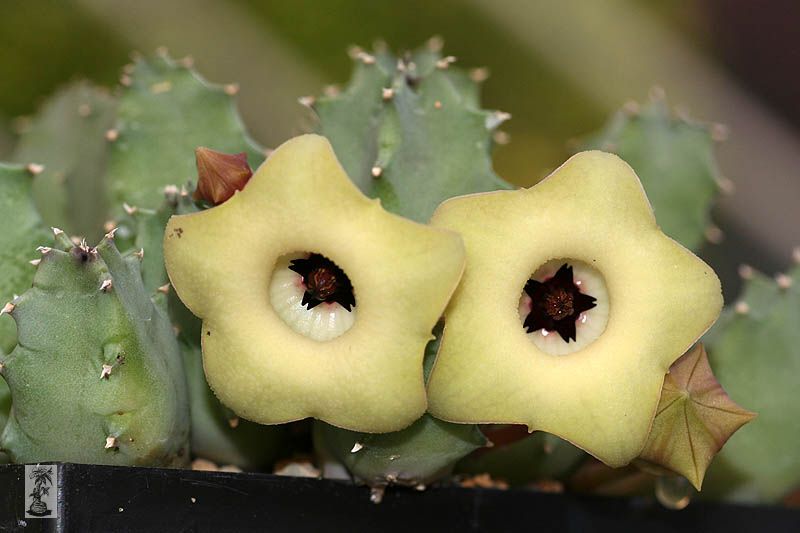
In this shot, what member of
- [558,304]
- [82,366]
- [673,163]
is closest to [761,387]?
[673,163]

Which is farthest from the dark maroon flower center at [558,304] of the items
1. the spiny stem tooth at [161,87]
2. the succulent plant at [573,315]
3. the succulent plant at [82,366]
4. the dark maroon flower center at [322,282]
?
the spiny stem tooth at [161,87]

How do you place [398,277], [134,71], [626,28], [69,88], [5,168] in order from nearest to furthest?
[398,277] < [5,168] < [134,71] < [69,88] < [626,28]

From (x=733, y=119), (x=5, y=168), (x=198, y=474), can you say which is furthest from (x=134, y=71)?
(x=733, y=119)

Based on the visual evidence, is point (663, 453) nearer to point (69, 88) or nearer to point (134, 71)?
point (134, 71)

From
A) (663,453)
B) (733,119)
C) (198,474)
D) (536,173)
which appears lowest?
(536,173)

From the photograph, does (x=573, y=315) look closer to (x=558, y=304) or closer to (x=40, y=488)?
(x=558, y=304)

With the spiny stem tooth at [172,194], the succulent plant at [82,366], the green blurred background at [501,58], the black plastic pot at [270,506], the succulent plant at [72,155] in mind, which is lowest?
the green blurred background at [501,58]

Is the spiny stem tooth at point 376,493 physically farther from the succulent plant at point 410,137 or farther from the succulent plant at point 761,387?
the succulent plant at point 761,387
